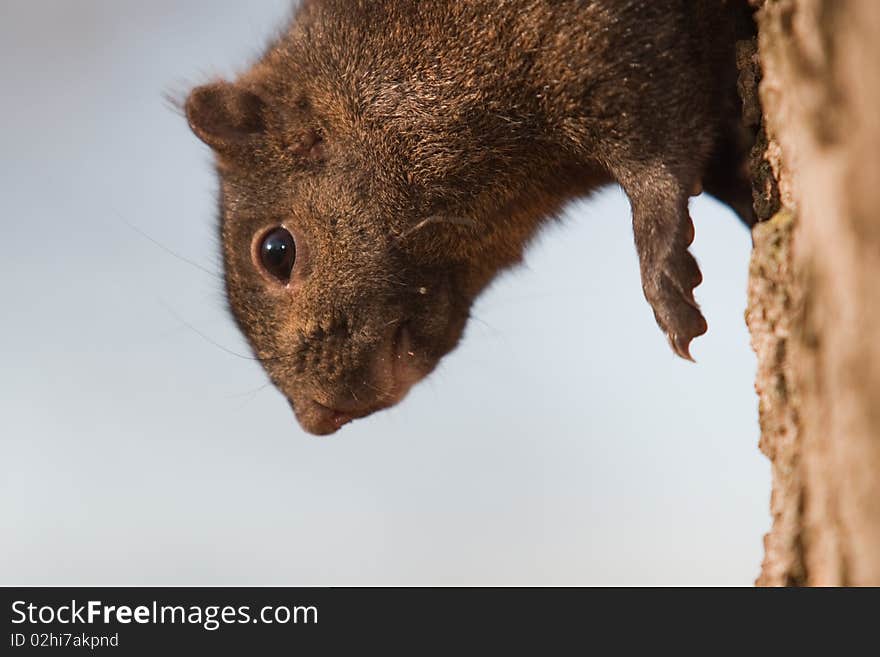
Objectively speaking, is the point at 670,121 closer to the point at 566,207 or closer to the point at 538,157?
the point at 538,157

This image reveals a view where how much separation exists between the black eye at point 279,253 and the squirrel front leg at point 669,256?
1.35 m

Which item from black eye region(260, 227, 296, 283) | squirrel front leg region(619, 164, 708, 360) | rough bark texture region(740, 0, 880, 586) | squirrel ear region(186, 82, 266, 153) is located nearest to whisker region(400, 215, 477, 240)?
black eye region(260, 227, 296, 283)

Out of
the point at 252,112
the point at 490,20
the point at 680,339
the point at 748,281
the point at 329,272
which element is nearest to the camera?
the point at 748,281

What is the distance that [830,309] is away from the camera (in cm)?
146

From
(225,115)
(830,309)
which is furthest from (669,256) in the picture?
(225,115)

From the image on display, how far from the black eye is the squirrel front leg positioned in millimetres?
1354

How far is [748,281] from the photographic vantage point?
2.34 m

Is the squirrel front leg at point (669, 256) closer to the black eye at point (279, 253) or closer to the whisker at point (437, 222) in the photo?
the whisker at point (437, 222)

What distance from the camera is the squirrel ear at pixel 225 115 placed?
3.78 meters

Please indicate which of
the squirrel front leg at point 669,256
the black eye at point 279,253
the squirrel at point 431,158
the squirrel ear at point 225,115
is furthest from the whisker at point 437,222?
the squirrel ear at point 225,115

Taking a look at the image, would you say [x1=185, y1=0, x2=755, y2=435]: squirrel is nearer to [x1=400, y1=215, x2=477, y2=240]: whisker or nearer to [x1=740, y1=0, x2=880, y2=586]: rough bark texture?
[x1=400, y1=215, x2=477, y2=240]: whisker

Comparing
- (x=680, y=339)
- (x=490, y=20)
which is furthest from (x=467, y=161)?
(x=680, y=339)
